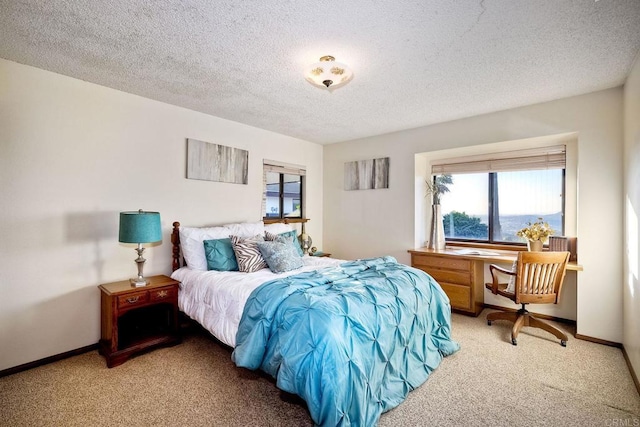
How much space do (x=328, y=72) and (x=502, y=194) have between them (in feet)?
10.5

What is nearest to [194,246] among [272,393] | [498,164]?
[272,393]

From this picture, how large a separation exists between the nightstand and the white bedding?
14 cm

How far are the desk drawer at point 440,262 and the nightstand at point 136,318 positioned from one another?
3.08 m

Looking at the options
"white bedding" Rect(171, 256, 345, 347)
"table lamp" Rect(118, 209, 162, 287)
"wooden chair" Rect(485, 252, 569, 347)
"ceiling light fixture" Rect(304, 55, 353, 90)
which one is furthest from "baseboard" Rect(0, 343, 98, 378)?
"wooden chair" Rect(485, 252, 569, 347)

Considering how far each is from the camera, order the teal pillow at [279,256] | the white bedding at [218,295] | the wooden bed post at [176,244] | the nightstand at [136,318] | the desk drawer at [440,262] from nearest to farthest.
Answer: the white bedding at [218,295]
the nightstand at [136,318]
the teal pillow at [279,256]
the wooden bed post at [176,244]
the desk drawer at [440,262]

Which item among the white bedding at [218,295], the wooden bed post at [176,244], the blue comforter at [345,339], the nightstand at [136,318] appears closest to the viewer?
the blue comforter at [345,339]

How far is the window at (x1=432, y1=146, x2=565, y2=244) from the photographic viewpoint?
364 cm

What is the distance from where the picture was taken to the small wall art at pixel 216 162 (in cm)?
347

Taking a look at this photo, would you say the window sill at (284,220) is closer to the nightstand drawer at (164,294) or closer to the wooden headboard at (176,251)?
the wooden headboard at (176,251)

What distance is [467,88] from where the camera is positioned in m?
2.83

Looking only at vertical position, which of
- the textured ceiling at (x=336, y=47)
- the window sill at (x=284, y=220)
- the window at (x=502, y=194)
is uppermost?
the textured ceiling at (x=336, y=47)

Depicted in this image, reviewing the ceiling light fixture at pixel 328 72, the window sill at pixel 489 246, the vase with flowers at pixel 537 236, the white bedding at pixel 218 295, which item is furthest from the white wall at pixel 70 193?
the vase with flowers at pixel 537 236

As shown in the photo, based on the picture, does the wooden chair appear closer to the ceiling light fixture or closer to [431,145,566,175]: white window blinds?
[431,145,566,175]: white window blinds

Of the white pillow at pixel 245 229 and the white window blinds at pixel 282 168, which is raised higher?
the white window blinds at pixel 282 168
